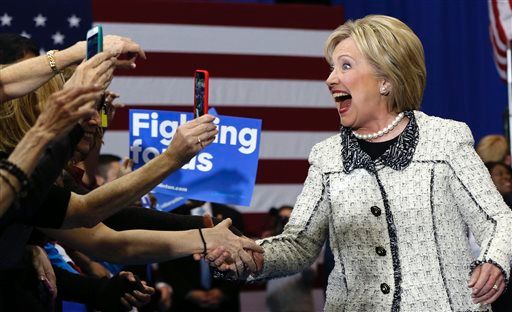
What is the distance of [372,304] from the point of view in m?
2.65

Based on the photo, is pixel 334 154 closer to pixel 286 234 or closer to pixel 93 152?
pixel 286 234

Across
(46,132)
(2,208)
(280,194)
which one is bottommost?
(280,194)

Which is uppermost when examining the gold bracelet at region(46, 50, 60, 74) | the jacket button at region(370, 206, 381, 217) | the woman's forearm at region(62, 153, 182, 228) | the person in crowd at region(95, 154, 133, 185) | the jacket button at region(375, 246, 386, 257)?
the gold bracelet at region(46, 50, 60, 74)

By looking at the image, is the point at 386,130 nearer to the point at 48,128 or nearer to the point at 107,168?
the point at 48,128

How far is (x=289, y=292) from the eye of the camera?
580 centimetres

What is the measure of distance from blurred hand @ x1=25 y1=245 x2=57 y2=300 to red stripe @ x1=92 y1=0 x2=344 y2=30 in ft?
11.3

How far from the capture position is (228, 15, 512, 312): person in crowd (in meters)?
2.60

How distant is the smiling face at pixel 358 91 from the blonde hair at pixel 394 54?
19 mm

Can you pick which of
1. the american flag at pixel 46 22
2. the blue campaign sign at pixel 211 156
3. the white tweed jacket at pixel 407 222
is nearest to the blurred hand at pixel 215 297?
the blue campaign sign at pixel 211 156

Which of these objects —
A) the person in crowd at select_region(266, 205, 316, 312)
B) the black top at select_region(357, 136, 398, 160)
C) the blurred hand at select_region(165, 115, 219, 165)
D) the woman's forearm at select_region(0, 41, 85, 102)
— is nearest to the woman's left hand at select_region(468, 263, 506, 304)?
the black top at select_region(357, 136, 398, 160)

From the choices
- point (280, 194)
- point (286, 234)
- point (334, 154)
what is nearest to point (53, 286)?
point (286, 234)

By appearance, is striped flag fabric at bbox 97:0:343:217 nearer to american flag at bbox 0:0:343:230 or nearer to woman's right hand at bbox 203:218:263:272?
american flag at bbox 0:0:343:230

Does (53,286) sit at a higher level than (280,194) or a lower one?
higher

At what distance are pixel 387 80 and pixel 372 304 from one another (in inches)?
23.7
